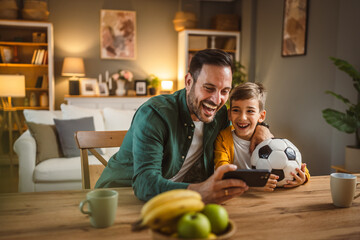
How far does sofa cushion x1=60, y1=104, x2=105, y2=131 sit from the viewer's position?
3.52 metres

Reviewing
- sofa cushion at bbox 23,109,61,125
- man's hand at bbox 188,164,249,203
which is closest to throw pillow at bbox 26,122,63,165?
sofa cushion at bbox 23,109,61,125

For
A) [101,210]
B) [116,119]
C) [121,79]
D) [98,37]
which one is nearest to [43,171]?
[116,119]

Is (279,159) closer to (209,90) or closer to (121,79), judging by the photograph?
(209,90)

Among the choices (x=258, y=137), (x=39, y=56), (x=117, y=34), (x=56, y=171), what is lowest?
(x=56, y=171)

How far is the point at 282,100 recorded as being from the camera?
4.59 metres

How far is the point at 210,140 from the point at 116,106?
408 centimetres

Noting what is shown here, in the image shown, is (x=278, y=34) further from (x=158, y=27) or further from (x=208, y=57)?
(x=208, y=57)

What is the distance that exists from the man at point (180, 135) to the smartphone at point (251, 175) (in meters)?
0.08

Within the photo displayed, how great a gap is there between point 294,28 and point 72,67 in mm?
3359

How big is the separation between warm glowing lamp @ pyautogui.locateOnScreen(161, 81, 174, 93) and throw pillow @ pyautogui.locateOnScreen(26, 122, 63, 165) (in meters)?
2.77

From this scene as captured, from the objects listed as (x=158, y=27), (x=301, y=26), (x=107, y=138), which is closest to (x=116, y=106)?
(x=158, y=27)

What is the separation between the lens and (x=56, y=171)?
3.01 meters

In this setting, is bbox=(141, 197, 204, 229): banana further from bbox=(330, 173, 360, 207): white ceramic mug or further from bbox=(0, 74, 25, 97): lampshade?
bbox=(0, 74, 25, 97): lampshade

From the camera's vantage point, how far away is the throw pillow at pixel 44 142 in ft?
10.3
